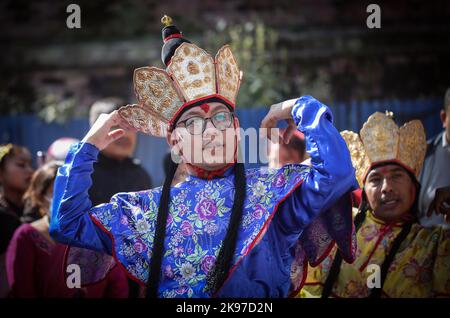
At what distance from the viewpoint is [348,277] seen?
374 centimetres

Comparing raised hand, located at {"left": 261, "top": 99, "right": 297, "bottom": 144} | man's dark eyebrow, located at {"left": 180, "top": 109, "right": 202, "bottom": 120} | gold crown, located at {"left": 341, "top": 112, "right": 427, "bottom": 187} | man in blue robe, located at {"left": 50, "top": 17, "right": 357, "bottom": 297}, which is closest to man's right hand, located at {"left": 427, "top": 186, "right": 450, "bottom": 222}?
gold crown, located at {"left": 341, "top": 112, "right": 427, "bottom": 187}

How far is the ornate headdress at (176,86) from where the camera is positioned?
3061mm

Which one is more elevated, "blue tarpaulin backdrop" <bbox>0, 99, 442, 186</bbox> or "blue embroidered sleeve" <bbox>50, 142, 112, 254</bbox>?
"blue tarpaulin backdrop" <bbox>0, 99, 442, 186</bbox>

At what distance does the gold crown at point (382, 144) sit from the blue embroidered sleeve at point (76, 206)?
4.42 feet

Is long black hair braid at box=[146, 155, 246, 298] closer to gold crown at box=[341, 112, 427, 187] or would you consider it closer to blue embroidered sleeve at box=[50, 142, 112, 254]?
blue embroidered sleeve at box=[50, 142, 112, 254]

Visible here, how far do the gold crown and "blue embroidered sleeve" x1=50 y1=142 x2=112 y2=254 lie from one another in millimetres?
1348

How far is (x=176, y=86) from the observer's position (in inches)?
121

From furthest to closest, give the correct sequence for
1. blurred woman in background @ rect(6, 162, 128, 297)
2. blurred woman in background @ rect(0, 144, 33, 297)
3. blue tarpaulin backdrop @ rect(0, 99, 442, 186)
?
blue tarpaulin backdrop @ rect(0, 99, 442, 186) → blurred woman in background @ rect(0, 144, 33, 297) → blurred woman in background @ rect(6, 162, 128, 297)

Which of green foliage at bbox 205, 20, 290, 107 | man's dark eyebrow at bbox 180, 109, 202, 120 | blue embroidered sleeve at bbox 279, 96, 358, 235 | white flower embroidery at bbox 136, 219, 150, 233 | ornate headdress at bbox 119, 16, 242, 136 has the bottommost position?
white flower embroidery at bbox 136, 219, 150, 233

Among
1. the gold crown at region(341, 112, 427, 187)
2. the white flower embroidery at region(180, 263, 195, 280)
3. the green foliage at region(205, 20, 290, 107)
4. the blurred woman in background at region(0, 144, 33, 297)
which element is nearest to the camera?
the white flower embroidery at region(180, 263, 195, 280)

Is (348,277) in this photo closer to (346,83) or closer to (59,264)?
(59,264)

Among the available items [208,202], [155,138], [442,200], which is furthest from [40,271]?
[155,138]

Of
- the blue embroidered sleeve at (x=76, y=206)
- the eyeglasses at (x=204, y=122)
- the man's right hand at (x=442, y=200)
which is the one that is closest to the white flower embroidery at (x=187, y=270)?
the blue embroidered sleeve at (x=76, y=206)

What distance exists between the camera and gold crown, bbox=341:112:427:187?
12.4 ft
